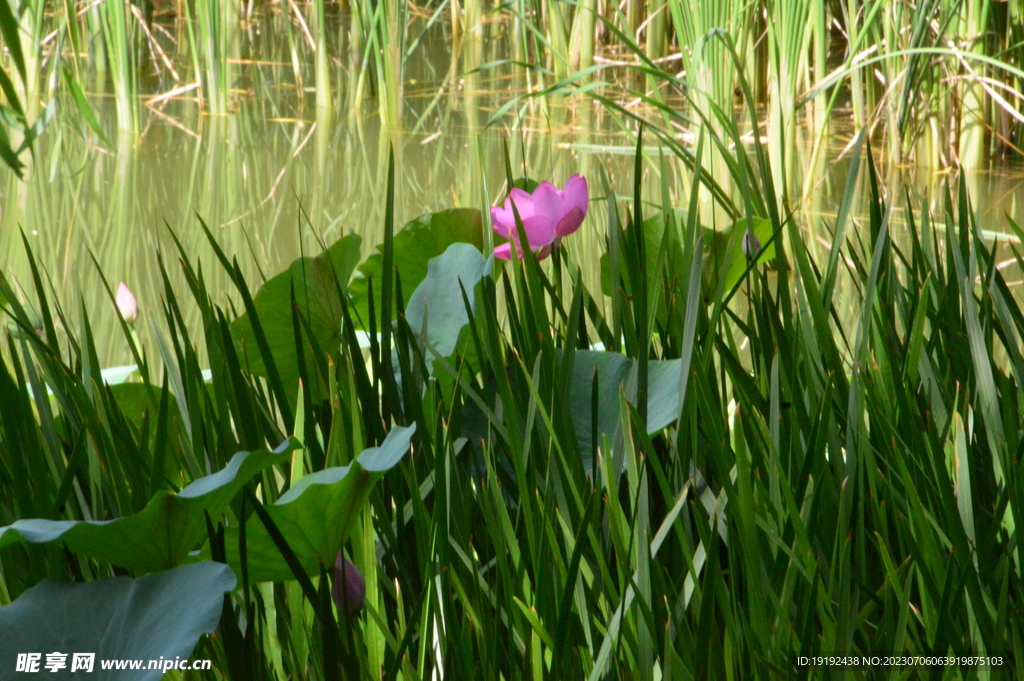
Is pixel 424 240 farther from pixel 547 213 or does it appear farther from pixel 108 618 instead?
pixel 108 618

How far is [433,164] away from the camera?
2.13 m

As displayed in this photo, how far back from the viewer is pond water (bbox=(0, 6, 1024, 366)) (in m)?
1.52

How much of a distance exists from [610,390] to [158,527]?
0.24 m

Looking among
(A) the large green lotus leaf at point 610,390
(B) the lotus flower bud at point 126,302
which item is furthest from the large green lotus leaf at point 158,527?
(B) the lotus flower bud at point 126,302

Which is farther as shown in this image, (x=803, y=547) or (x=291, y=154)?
(x=291, y=154)

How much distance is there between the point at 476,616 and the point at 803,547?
134 mm

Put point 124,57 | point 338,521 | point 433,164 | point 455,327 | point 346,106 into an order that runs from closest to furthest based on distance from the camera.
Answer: point 338,521, point 455,327, point 433,164, point 124,57, point 346,106

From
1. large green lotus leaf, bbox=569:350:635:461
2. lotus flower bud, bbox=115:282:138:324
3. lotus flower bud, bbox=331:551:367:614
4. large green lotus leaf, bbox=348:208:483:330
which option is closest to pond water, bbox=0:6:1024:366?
lotus flower bud, bbox=115:282:138:324

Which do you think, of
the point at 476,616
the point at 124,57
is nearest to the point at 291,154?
the point at 124,57

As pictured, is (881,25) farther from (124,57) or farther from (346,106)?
(124,57)

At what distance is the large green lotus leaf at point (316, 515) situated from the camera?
311 millimetres

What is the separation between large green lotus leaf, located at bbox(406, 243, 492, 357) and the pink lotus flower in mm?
44

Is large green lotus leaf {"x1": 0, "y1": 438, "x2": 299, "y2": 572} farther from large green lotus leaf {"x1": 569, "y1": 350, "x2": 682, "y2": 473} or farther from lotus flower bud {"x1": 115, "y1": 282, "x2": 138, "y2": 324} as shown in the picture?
lotus flower bud {"x1": 115, "y1": 282, "x2": 138, "y2": 324}

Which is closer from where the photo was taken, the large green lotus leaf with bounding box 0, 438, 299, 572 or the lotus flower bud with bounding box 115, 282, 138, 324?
the large green lotus leaf with bounding box 0, 438, 299, 572
